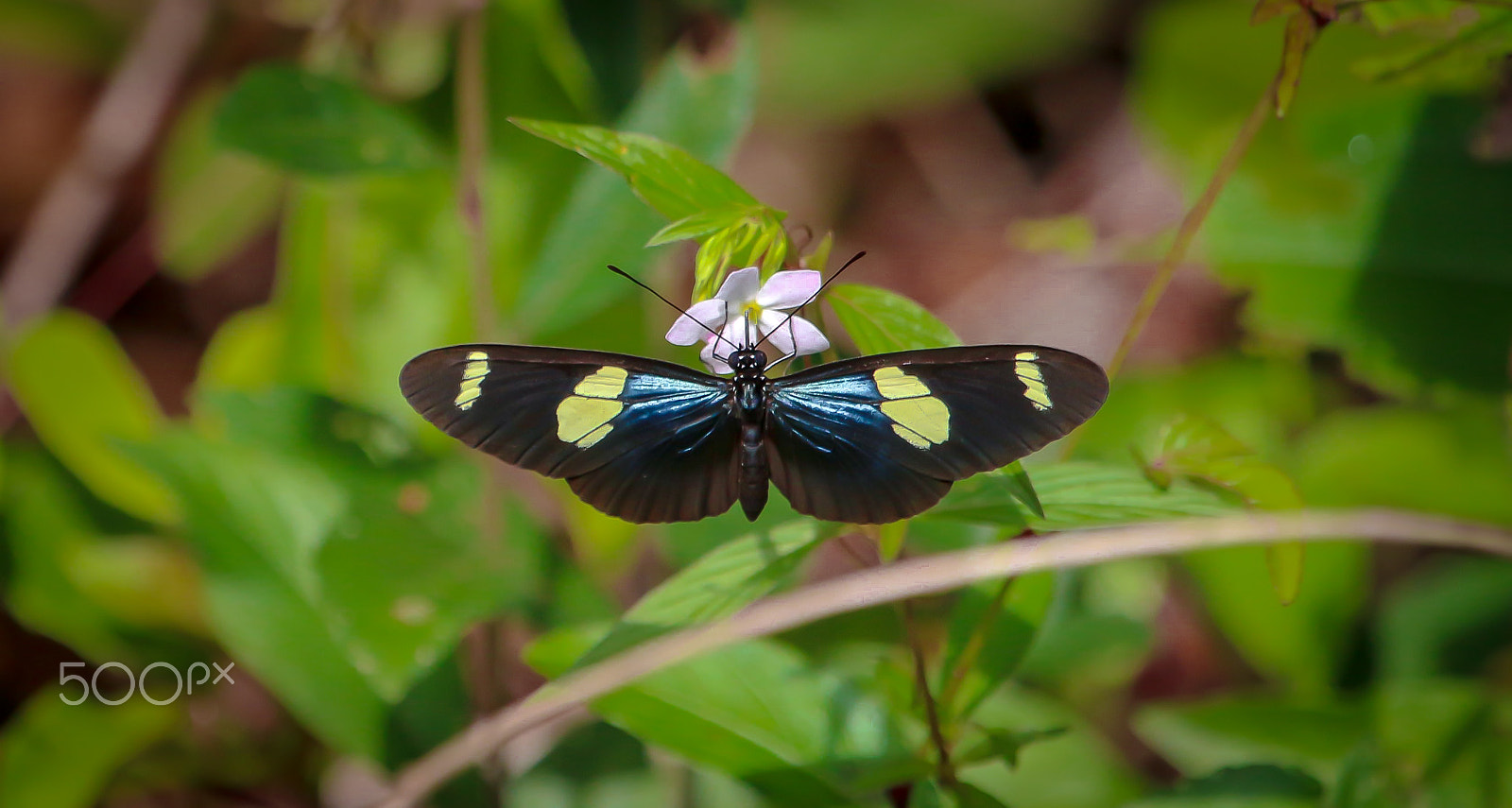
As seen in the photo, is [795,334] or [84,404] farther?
[84,404]

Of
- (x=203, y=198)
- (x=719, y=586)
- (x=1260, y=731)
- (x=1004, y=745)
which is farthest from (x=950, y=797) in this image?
(x=203, y=198)

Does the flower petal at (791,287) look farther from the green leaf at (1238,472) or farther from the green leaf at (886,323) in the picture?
the green leaf at (1238,472)

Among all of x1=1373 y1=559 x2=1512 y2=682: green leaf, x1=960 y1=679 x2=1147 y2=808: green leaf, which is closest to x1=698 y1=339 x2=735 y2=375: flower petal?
x1=960 y1=679 x2=1147 y2=808: green leaf

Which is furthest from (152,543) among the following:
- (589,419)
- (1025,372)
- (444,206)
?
(1025,372)

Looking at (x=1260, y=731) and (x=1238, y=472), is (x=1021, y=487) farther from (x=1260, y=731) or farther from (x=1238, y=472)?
(x=1260, y=731)

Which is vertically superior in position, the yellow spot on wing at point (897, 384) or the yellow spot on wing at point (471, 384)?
the yellow spot on wing at point (897, 384)

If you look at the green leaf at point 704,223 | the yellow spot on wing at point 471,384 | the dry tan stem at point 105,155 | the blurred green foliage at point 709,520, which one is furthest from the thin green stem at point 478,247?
the dry tan stem at point 105,155

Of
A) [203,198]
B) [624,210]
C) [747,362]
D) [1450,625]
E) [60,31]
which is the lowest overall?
[747,362]
